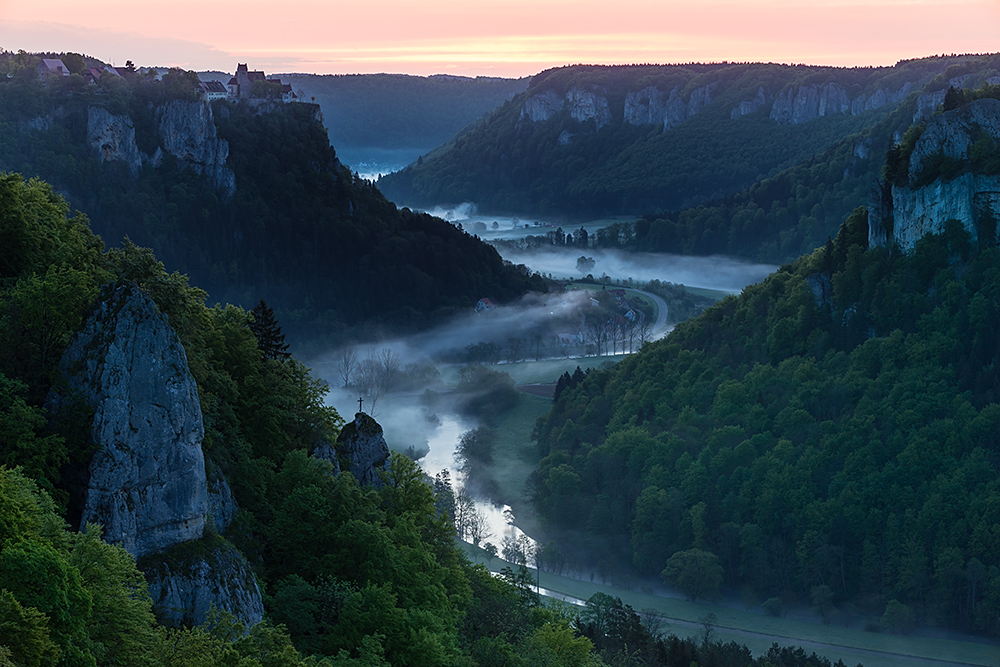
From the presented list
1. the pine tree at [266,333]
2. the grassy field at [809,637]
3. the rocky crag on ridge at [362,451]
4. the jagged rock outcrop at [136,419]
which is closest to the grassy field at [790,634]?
the grassy field at [809,637]

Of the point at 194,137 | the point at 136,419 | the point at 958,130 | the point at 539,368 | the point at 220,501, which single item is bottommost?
the point at 539,368

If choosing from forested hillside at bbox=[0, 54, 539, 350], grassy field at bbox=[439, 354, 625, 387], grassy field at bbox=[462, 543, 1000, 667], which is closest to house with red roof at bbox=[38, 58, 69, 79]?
forested hillside at bbox=[0, 54, 539, 350]

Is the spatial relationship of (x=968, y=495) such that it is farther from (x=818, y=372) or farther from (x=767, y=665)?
(x=767, y=665)

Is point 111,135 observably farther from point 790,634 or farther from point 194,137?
point 790,634

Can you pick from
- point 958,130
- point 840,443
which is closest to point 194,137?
point 840,443

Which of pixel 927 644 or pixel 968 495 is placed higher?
pixel 968 495

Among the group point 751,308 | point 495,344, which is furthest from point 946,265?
point 495,344

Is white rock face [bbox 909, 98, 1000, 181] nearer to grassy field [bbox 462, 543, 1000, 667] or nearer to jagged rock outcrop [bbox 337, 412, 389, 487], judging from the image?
grassy field [bbox 462, 543, 1000, 667]
